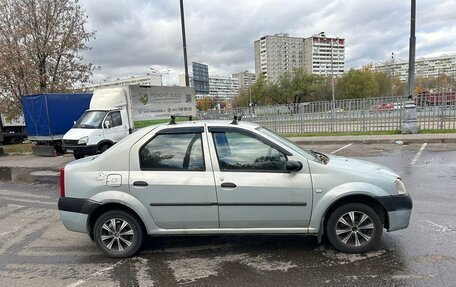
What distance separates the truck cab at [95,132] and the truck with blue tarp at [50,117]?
3161 mm

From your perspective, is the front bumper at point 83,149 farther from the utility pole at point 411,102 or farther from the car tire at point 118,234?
the utility pole at point 411,102

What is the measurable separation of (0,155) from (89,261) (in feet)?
57.4

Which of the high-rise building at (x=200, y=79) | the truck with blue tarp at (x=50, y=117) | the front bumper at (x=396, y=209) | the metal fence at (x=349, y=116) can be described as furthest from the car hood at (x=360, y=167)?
the high-rise building at (x=200, y=79)

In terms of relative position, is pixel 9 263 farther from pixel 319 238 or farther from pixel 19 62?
pixel 19 62

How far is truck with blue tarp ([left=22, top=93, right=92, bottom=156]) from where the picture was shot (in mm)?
16500

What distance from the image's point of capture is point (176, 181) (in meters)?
4.08

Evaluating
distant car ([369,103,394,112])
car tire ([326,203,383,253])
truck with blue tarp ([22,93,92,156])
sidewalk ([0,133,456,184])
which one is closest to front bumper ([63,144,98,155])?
sidewalk ([0,133,456,184])

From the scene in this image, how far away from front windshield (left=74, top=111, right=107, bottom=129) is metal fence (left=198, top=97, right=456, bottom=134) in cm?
943

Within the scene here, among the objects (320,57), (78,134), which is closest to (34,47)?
(78,134)

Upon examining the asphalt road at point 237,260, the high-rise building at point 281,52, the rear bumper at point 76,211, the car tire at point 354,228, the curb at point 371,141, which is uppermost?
the high-rise building at point 281,52

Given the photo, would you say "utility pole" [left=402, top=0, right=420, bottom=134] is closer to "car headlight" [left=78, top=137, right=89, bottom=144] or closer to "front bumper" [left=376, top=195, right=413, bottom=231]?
"front bumper" [left=376, top=195, right=413, bottom=231]

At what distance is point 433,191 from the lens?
6742 mm

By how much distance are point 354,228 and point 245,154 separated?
1513 millimetres

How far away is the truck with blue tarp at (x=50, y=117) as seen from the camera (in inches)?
650
